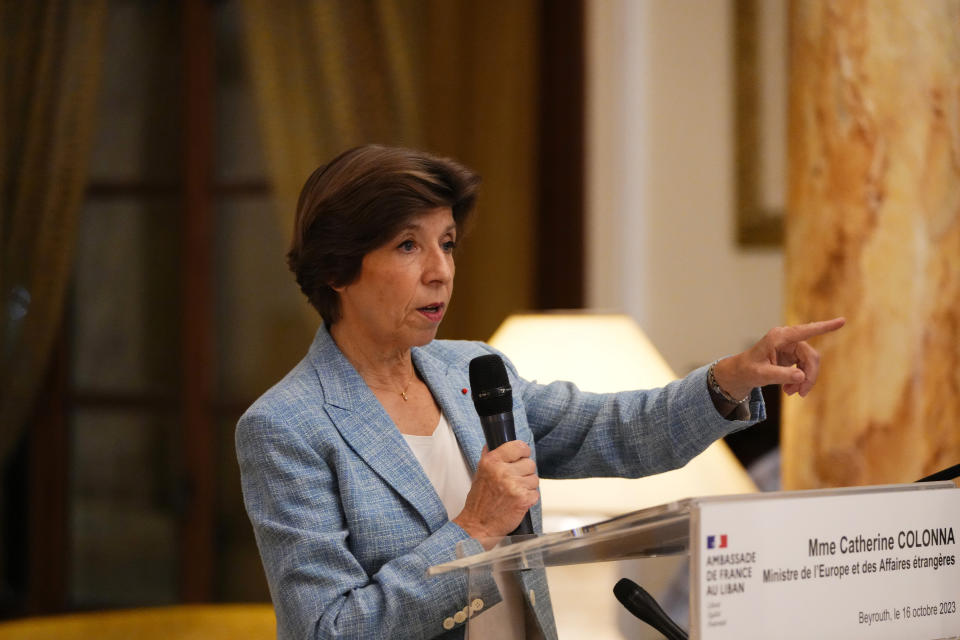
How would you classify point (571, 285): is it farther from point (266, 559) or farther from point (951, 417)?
point (266, 559)

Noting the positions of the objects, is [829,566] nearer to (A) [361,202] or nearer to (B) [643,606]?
(B) [643,606]

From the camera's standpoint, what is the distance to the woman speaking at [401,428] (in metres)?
1.17

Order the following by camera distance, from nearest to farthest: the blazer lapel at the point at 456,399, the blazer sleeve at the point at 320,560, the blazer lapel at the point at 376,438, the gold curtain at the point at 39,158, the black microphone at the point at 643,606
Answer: the black microphone at the point at 643,606
the blazer sleeve at the point at 320,560
the blazer lapel at the point at 376,438
the blazer lapel at the point at 456,399
the gold curtain at the point at 39,158

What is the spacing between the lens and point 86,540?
4.49 meters

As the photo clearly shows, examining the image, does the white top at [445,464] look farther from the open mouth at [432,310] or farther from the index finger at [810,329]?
the index finger at [810,329]

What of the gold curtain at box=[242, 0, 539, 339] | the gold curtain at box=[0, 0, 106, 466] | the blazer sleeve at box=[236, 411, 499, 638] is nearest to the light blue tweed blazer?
the blazer sleeve at box=[236, 411, 499, 638]

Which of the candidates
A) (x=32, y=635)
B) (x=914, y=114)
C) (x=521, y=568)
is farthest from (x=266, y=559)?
(x=32, y=635)

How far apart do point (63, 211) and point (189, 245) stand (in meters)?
0.47

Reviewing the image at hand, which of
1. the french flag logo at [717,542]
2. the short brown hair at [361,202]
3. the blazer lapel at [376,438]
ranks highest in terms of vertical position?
the short brown hair at [361,202]

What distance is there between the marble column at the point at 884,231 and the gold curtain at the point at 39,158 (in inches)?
116

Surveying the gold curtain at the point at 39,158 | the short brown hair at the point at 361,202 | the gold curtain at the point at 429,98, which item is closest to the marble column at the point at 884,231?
the short brown hair at the point at 361,202

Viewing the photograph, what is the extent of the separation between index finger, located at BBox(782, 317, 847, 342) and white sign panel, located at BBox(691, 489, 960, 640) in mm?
246

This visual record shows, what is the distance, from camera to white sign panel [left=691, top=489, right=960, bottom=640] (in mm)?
903

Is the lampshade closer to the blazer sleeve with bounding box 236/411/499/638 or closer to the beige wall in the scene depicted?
the blazer sleeve with bounding box 236/411/499/638
